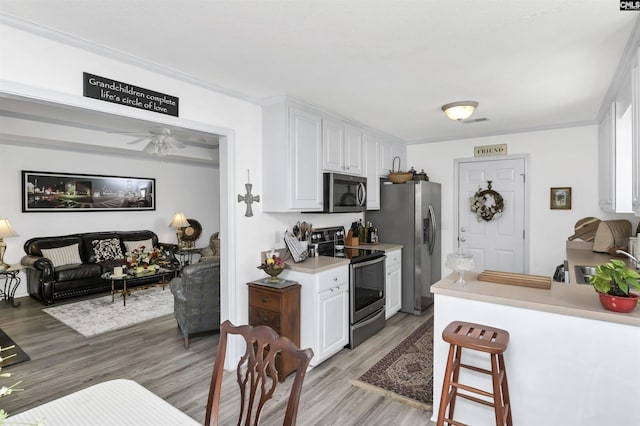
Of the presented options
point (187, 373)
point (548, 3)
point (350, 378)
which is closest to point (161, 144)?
point (187, 373)

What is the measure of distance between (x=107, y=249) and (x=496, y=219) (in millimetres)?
6189

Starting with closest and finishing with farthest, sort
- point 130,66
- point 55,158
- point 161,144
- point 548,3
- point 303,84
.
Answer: point 548,3 → point 130,66 → point 303,84 → point 161,144 → point 55,158

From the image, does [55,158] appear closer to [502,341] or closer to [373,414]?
[373,414]

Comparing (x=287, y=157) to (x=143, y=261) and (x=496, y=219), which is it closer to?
(x=496, y=219)

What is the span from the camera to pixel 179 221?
7.06m

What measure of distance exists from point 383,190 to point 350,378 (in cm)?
254

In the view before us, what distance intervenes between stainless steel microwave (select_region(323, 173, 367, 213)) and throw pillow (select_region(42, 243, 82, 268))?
14.9 feet

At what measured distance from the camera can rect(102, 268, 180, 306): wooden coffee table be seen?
5.01m

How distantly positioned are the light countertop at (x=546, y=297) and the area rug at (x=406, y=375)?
0.92m

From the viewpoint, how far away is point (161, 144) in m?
4.40

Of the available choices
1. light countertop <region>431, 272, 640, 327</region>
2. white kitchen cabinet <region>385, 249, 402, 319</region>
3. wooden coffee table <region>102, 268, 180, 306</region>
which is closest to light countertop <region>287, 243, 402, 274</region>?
white kitchen cabinet <region>385, 249, 402, 319</region>

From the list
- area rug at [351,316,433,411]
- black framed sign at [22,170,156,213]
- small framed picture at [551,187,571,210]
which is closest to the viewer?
area rug at [351,316,433,411]

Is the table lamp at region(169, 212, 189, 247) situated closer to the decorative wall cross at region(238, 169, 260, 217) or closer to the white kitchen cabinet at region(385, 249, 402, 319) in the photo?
the decorative wall cross at region(238, 169, 260, 217)

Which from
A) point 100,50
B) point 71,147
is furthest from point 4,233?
point 100,50
